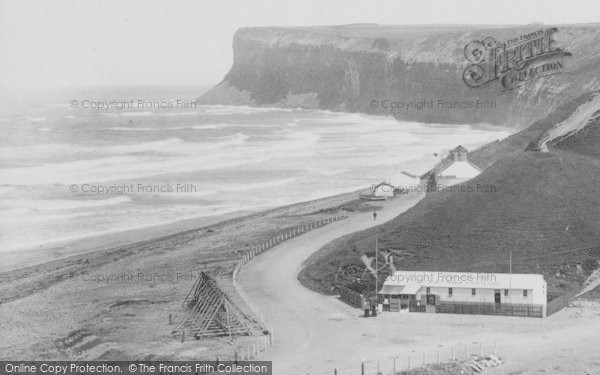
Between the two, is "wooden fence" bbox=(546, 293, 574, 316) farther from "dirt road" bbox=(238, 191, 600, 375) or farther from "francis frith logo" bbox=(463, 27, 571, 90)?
"francis frith logo" bbox=(463, 27, 571, 90)

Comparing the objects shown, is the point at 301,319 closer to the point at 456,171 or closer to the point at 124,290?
the point at 124,290

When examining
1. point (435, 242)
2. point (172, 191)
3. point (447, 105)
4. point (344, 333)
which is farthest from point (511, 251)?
point (447, 105)

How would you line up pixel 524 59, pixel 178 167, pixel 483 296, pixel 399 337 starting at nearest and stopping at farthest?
pixel 399 337 → pixel 483 296 → pixel 178 167 → pixel 524 59

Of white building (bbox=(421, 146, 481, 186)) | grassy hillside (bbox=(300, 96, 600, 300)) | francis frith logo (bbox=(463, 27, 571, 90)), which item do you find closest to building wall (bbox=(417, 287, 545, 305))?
grassy hillside (bbox=(300, 96, 600, 300))

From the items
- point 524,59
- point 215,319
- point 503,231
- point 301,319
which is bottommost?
point 301,319

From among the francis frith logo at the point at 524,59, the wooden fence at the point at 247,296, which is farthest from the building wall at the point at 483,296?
the francis frith logo at the point at 524,59

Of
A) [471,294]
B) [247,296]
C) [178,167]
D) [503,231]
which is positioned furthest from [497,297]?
→ [178,167]
